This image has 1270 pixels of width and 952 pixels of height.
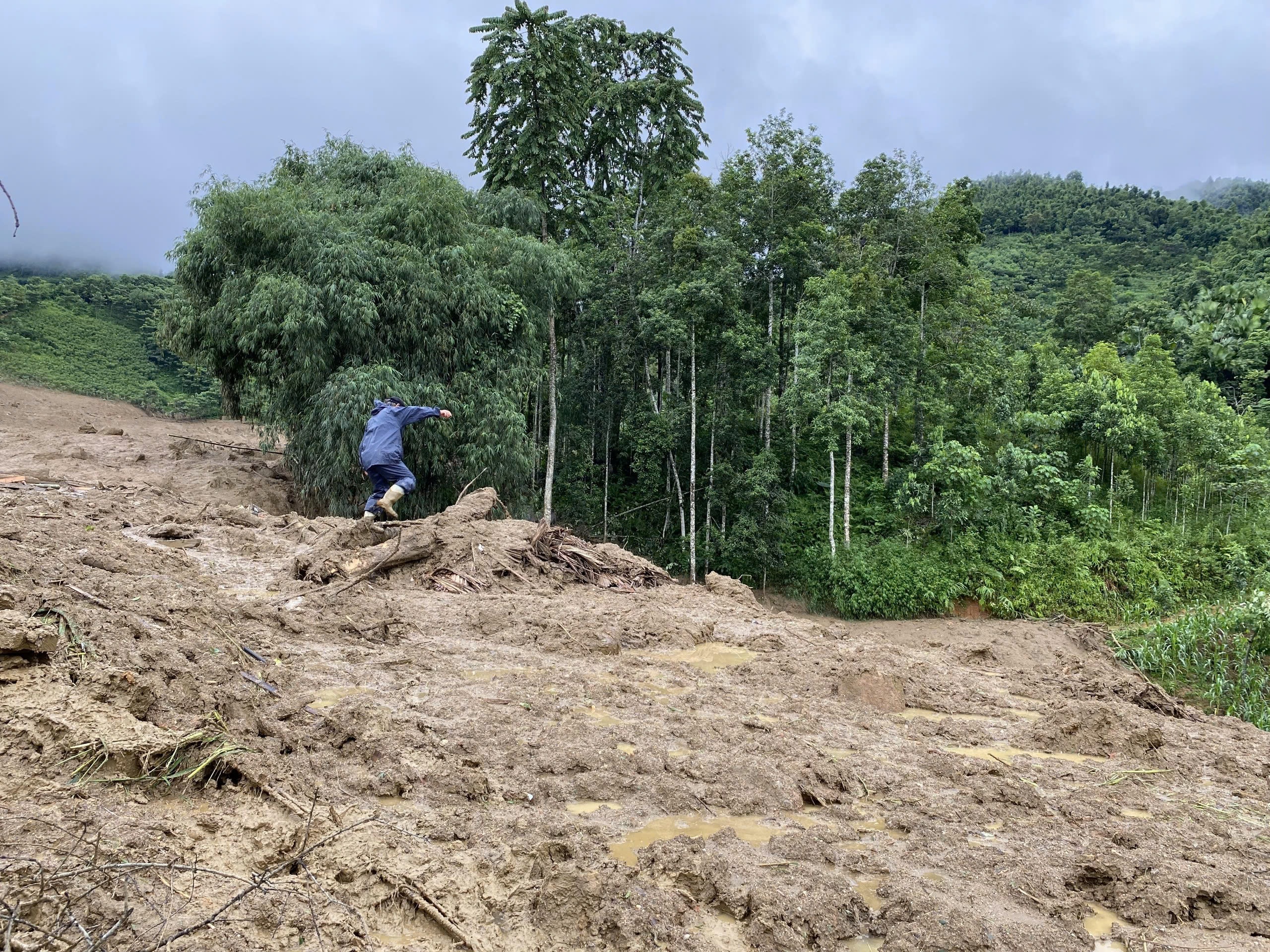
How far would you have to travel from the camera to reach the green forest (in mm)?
14055

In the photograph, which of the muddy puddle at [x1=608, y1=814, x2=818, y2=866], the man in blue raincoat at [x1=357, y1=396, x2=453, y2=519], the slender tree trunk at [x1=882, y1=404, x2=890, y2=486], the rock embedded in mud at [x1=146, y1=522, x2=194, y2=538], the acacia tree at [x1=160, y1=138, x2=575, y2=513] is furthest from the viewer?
the slender tree trunk at [x1=882, y1=404, x2=890, y2=486]

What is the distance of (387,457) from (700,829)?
255 inches

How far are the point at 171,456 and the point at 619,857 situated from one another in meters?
13.5

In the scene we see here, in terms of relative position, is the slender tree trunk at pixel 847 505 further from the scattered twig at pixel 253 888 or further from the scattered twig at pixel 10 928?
the scattered twig at pixel 10 928

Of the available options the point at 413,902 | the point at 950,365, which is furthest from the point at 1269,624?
the point at 413,902

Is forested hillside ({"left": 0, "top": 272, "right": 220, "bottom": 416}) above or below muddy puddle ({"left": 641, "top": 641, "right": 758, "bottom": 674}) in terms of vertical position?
above

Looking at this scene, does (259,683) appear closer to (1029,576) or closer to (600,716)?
(600,716)

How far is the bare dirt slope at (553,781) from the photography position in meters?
2.64

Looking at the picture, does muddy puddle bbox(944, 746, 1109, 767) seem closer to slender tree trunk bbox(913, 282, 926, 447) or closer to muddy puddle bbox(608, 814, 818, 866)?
muddy puddle bbox(608, 814, 818, 866)

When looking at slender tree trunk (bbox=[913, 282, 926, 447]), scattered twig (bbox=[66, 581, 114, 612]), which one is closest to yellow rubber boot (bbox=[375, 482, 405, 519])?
scattered twig (bbox=[66, 581, 114, 612])

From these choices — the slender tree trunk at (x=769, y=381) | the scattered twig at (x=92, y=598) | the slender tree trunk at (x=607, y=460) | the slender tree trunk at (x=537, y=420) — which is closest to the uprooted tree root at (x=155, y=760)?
the scattered twig at (x=92, y=598)

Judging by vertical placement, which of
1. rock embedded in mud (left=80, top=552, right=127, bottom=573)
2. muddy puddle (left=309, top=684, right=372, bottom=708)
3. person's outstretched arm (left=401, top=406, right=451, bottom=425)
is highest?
person's outstretched arm (left=401, top=406, right=451, bottom=425)

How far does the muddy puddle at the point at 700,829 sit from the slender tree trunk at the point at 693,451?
13.4 meters

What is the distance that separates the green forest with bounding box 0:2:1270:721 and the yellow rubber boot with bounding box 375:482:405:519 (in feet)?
14.1
